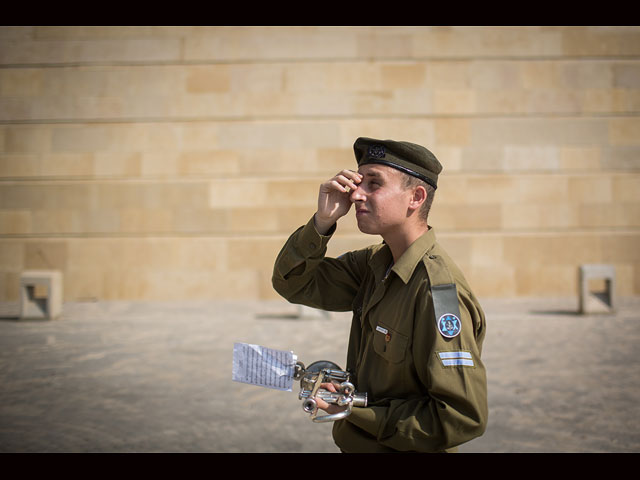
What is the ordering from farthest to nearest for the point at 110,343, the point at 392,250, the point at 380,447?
1. the point at 110,343
2. the point at 392,250
3. the point at 380,447

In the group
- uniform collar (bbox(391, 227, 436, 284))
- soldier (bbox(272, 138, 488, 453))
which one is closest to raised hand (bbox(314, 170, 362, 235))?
soldier (bbox(272, 138, 488, 453))

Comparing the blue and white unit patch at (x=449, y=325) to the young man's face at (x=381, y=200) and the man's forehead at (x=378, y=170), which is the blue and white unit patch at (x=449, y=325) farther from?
the man's forehead at (x=378, y=170)

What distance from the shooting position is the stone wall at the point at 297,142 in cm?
1091

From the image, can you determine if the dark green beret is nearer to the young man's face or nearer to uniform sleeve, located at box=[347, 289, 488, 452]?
the young man's face

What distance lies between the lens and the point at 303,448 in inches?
177

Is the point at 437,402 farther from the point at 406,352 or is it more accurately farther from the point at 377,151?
the point at 377,151

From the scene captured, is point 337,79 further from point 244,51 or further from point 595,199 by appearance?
point 595,199

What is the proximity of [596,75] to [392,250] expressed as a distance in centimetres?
1034


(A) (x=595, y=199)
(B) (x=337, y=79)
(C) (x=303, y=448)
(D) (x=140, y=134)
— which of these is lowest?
(C) (x=303, y=448)

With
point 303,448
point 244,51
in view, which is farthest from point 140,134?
point 303,448

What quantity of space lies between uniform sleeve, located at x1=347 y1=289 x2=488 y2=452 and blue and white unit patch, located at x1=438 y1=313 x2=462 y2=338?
14 millimetres

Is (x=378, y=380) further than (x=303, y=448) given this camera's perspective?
No

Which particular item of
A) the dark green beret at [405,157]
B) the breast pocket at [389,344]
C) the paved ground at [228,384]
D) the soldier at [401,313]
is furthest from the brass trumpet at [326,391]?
the paved ground at [228,384]

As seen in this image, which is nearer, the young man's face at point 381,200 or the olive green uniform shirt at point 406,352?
the olive green uniform shirt at point 406,352
